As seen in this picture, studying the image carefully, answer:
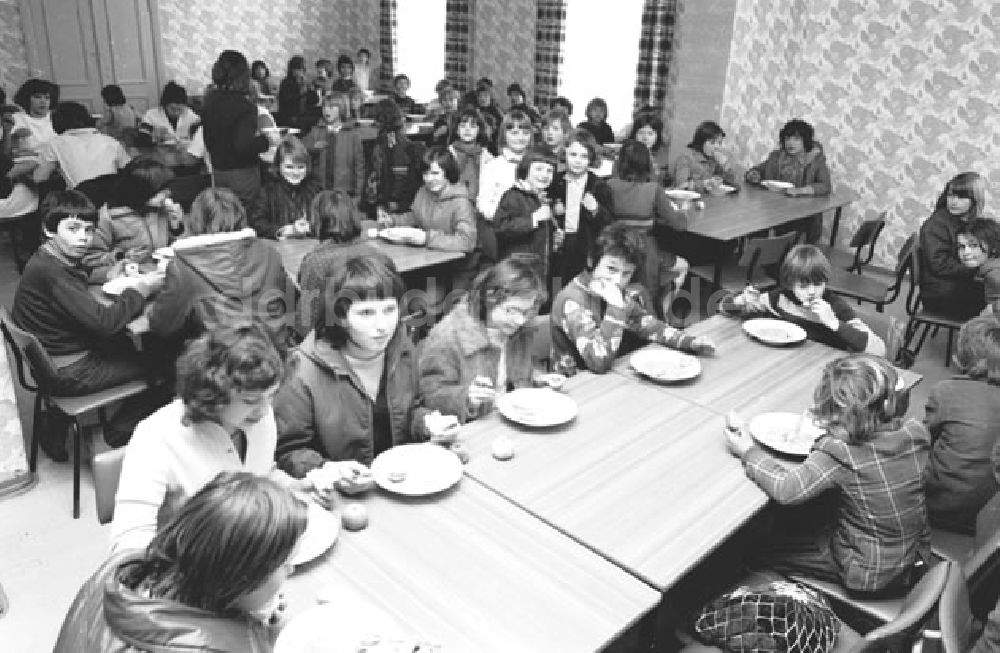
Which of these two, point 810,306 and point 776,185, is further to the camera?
point 776,185

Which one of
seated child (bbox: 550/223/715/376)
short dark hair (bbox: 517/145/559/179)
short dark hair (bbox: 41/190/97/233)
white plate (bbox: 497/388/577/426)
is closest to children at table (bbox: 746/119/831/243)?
short dark hair (bbox: 517/145/559/179)

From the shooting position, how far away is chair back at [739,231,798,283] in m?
4.72

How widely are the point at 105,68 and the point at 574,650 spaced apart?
9.95 metres

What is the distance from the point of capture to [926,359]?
219 inches

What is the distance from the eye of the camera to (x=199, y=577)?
1.37 meters

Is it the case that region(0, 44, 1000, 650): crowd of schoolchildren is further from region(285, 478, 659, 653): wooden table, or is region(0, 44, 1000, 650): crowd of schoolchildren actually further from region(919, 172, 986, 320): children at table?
region(285, 478, 659, 653): wooden table

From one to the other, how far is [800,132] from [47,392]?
589 cm

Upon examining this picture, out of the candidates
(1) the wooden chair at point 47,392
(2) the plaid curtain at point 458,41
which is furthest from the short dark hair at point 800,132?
(1) the wooden chair at point 47,392

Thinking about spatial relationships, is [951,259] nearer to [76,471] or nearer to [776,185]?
[776,185]

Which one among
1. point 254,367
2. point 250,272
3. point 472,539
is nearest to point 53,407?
point 250,272

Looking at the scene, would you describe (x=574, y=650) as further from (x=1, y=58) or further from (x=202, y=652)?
(x=1, y=58)

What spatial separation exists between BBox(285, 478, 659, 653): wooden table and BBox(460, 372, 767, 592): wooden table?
90mm

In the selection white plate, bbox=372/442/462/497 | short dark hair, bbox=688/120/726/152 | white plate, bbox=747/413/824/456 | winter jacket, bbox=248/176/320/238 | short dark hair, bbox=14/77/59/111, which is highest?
short dark hair, bbox=14/77/59/111

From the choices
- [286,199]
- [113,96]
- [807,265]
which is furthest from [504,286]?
[113,96]
